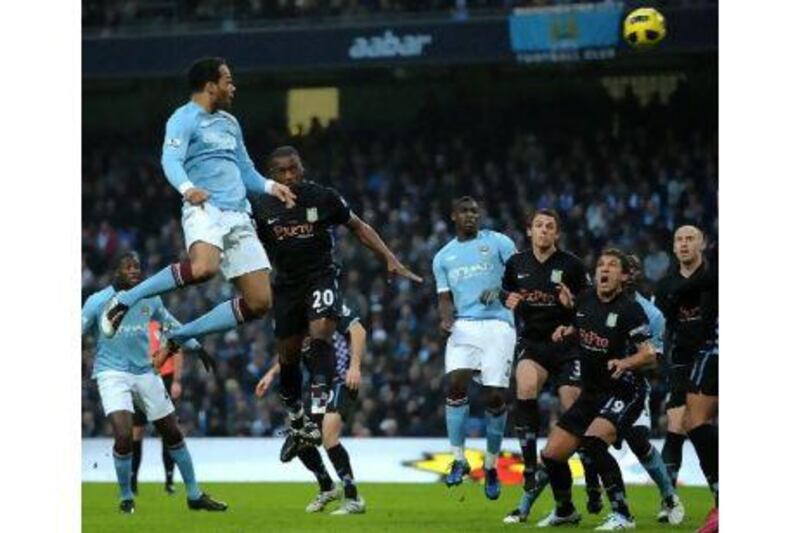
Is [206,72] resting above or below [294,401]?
above

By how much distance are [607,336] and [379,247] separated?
4.48 ft

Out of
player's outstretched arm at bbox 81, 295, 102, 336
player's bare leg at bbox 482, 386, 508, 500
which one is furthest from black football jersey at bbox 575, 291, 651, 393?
player's outstretched arm at bbox 81, 295, 102, 336

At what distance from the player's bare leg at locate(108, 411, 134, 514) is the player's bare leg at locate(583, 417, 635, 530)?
139 inches

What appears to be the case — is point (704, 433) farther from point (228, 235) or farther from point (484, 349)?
point (228, 235)

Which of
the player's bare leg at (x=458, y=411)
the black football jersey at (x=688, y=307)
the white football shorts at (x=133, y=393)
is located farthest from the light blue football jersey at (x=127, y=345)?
the black football jersey at (x=688, y=307)

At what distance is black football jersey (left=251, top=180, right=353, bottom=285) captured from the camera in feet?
32.5

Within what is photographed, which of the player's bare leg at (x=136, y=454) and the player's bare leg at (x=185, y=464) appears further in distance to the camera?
the player's bare leg at (x=136, y=454)

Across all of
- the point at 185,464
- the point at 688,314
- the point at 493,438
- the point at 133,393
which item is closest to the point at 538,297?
the point at 688,314

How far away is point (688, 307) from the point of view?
9.91m

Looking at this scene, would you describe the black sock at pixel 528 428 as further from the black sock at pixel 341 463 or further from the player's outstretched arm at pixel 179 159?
the player's outstretched arm at pixel 179 159

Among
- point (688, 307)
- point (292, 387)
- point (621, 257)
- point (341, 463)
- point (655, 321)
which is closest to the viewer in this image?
point (621, 257)

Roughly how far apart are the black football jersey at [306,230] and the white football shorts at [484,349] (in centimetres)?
165

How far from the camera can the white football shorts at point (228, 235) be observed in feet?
28.3
